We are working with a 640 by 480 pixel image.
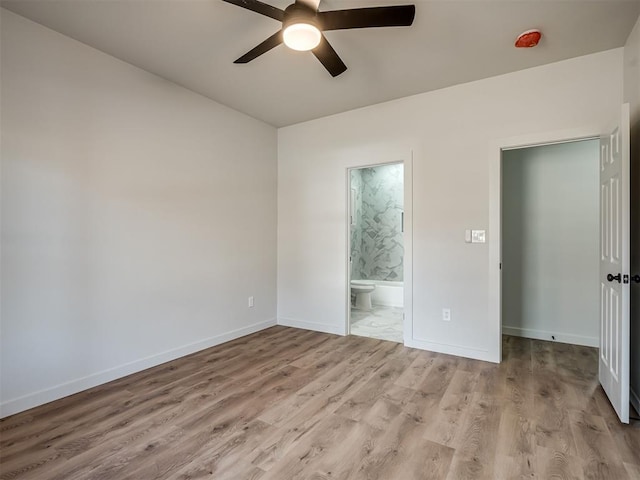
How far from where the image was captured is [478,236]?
3.18 metres

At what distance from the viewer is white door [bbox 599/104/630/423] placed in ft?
6.70

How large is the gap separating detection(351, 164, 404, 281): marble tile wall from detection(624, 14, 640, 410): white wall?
3.57 meters

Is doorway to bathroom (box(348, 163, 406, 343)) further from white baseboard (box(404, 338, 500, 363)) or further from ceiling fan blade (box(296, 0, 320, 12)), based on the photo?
ceiling fan blade (box(296, 0, 320, 12))

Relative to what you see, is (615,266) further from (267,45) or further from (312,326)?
(312,326)

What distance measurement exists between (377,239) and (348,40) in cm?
405

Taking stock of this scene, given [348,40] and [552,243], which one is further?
[552,243]

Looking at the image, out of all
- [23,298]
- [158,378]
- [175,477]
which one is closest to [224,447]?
[175,477]

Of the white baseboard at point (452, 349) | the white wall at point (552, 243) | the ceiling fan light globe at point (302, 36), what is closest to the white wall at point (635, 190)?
the white baseboard at point (452, 349)

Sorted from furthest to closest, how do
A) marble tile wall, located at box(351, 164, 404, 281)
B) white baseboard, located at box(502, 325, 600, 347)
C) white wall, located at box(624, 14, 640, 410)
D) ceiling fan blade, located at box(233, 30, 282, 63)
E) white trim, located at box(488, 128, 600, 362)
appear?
marble tile wall, located at box(351, 164, 404, 281) → white baseboard, located at box(502, 325, 600, 347) → white trim, located at box(488, 128, 600, 362) → white wall, located at box(624, 14, 640, 410) → ceiling fan blade, located at box(233, 30, 282, 63)

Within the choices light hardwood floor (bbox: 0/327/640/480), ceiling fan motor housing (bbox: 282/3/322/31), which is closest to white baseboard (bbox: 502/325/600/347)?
light hardwood floor (bbox: 0/327/640/480)

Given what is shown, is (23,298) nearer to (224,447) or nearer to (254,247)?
(224,447)

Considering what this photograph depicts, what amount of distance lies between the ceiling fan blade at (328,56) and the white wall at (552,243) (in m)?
2.77

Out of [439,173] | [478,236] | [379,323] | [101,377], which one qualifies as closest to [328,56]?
[439,173]

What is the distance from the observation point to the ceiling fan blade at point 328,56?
82.5 inches
